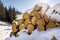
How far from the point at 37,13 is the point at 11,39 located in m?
1.26

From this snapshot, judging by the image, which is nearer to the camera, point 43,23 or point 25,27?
point 43,23

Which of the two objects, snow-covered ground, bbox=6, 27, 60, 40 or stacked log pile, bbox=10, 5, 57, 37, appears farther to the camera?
stacked log pile, bbox=10, 5, 57, 37

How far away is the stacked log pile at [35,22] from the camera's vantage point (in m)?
4.52

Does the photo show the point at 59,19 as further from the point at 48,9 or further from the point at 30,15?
the point at 30,15

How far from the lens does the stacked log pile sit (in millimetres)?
4520

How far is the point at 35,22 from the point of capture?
484cm

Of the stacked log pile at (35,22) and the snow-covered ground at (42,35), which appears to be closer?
the snow-covered ground at (42,35)

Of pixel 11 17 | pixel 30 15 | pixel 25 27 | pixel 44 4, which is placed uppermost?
pixel 44 4

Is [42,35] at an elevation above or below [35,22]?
below

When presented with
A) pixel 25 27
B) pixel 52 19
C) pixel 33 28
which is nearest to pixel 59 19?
pixel 52 19

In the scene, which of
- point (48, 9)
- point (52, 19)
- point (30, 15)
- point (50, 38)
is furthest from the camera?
point (30, 15)

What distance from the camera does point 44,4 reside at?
499 centimetres

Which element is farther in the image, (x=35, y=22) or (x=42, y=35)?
(x=35, y=22)

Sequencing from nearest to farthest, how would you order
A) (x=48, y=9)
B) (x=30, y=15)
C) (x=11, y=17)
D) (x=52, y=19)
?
(x=52, y=19), (x=48, y=9), (x=30, y=15), (x=11, y=17)
